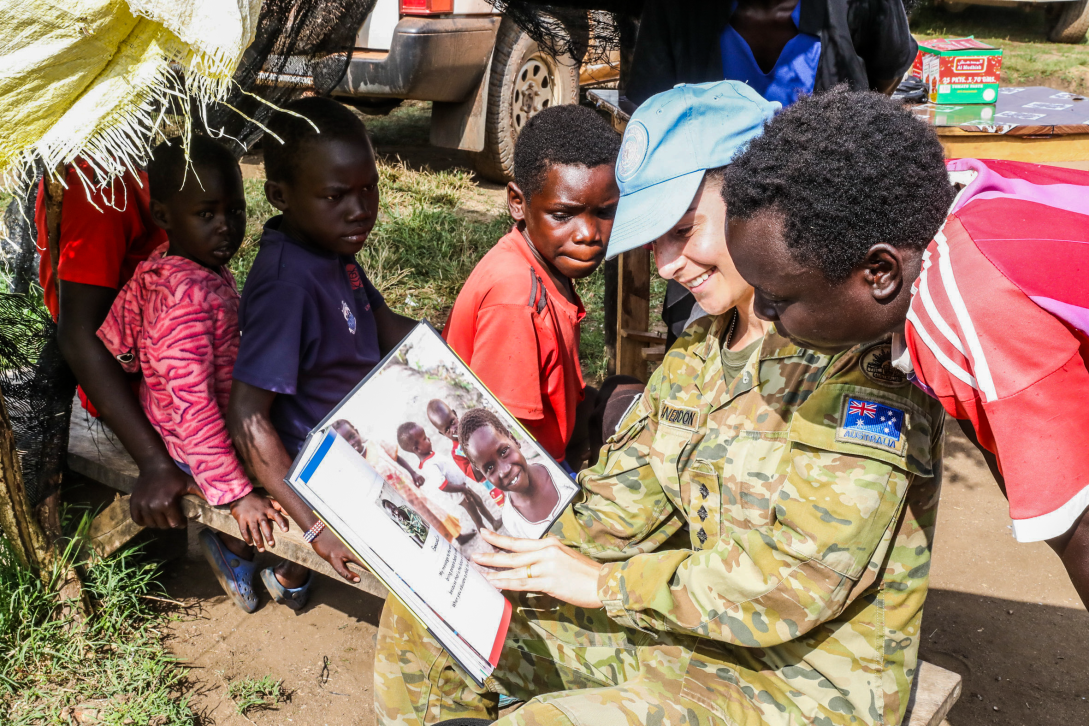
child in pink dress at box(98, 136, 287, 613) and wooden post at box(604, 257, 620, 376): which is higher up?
child in pink dress at box(98, 136, 287, 613)

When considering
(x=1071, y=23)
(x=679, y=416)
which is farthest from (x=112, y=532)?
(x=1071, y=23)

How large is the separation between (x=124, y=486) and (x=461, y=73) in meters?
4.04

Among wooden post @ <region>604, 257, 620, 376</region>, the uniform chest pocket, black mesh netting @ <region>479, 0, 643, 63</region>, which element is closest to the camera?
the uniform chest pocket

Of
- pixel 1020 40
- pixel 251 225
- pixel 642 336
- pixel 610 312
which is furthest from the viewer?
pixel 1020 40

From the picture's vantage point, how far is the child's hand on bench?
2301 millimetres

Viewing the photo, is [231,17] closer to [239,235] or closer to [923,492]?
[239,235]

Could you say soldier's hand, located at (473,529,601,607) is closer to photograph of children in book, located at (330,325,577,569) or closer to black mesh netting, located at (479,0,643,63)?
photograph of children in book, located at (330,325,577,569)

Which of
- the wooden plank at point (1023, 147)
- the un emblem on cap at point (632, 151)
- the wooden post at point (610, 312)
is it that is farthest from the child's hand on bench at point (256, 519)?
the wooden plank at point (1023, 147)

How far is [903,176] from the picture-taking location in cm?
123

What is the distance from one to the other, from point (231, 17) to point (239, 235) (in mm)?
1125

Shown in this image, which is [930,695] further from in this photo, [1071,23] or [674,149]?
[1071,23]

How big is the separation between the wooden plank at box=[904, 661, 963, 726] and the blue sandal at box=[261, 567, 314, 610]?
1863 mm

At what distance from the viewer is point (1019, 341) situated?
1070 mm

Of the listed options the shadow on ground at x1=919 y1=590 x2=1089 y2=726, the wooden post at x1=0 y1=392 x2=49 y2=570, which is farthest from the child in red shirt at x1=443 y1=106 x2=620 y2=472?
the shadow on ground at x1=919 y1=590 x2=1089 y2=726
